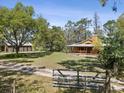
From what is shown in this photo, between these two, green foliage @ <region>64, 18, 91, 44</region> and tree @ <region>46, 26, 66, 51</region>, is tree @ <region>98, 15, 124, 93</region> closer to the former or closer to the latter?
tree @ <region>46, 26, 66, 51</region>

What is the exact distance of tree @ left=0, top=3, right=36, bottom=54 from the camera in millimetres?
52469

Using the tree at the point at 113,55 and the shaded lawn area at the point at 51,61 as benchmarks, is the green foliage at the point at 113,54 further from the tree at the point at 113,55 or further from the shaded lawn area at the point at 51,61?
the shaded lawn area at the point at 51,61

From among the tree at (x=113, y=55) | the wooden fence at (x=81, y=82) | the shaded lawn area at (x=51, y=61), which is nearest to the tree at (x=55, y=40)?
the shaded lawn area at (x=51, y=61)

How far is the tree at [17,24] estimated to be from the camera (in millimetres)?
52469

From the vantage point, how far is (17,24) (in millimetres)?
52125

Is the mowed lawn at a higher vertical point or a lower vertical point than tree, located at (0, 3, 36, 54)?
lower

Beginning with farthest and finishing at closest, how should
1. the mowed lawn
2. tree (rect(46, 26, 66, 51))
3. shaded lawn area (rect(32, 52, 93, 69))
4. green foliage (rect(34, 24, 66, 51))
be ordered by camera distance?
tree (rect(46, 26, 66, 51)) → green foliage (rect(34, 24, 66, 51)) → the mowed lawn → shaded lawn area (rect(32, 52, 93, 69))

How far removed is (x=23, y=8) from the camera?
55.9m

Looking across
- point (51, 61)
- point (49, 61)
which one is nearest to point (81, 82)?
point (49, 61)

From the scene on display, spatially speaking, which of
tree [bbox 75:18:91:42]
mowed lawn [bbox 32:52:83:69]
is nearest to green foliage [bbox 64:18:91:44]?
tree [bbox 75:18:91:42]

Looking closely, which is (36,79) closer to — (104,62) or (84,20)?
(104,62)

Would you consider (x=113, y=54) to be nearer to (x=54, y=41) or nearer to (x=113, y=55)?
(x=113, y=55)

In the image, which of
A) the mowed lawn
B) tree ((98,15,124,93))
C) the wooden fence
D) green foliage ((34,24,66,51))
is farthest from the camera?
green foliage ((34,24,66,51))

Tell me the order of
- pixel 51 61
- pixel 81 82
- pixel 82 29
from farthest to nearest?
pixel 82 29 < pixel 51 61 < pixel 81 82
